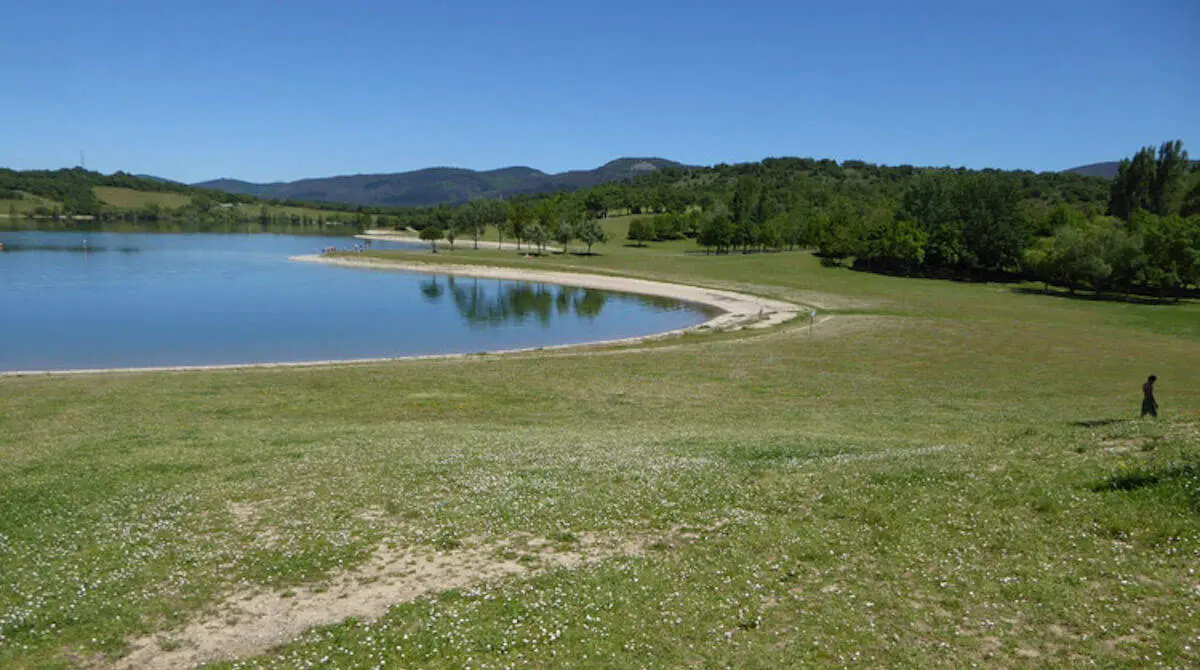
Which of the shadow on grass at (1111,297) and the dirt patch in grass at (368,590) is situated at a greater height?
the shadow on grass at (1111,297)

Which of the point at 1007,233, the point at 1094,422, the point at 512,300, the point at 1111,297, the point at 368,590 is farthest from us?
the point at 1007,233

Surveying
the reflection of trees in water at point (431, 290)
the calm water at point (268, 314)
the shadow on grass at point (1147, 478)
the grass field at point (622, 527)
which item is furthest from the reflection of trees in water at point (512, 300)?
the shadow on grass at point (1147, 478)

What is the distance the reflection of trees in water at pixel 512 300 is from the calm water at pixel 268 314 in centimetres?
20

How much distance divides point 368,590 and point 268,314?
222 feet

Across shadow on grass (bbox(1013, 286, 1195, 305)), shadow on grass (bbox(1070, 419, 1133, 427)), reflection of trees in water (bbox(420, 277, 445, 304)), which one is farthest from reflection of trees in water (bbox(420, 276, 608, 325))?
shadow on grass (bbox(1013, 286, 1195, 305))

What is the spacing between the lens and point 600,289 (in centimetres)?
10606

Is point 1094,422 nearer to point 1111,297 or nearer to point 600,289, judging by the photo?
point 1111,297

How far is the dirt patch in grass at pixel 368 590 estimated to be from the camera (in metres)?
10.4

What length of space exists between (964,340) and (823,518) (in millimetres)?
44620

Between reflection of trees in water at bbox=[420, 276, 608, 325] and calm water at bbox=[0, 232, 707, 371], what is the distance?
202 millimetres

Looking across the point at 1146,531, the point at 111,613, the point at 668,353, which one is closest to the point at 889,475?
the point at 1146,531

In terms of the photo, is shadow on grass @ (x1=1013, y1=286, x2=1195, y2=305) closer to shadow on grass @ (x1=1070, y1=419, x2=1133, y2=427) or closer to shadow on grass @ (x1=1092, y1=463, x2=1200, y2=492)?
shadow on grass @ (x1=1070, y1=419, x2=1133, y2=427)

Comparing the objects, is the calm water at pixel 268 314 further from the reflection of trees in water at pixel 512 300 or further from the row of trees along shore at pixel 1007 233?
the row of trees along shore at pixel 1007 233

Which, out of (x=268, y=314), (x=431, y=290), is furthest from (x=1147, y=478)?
(x=431, y=290)
